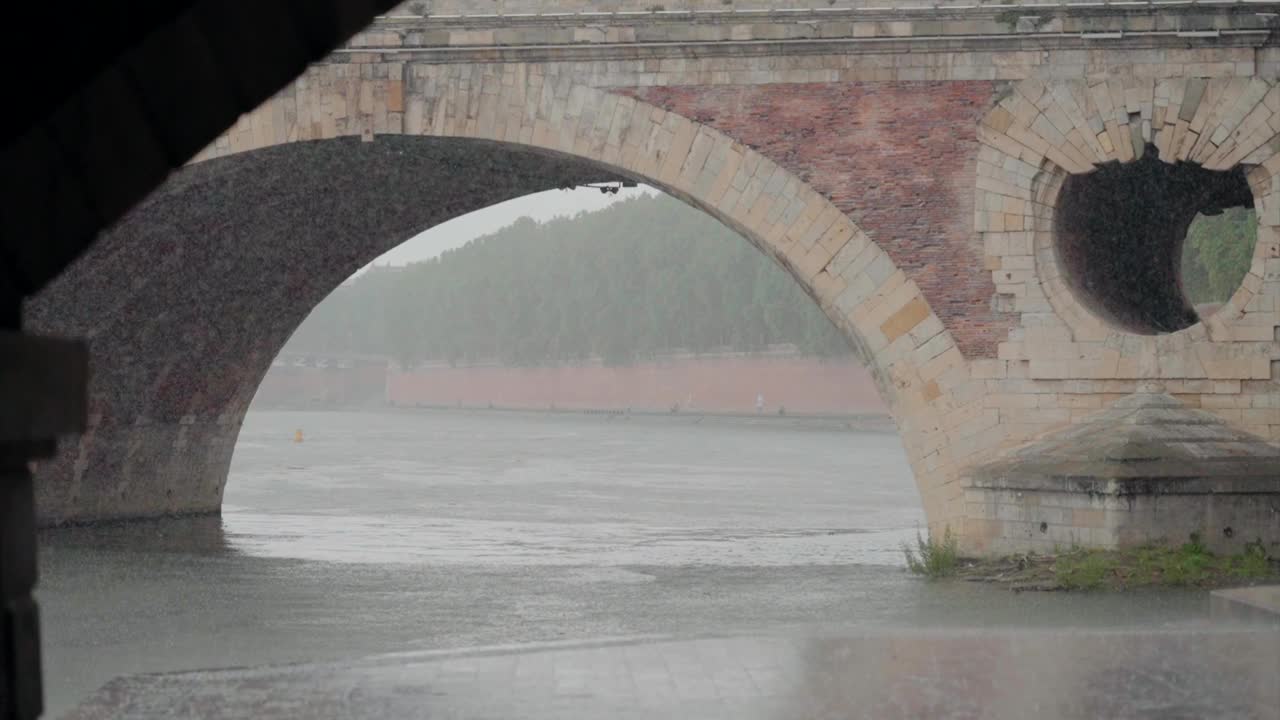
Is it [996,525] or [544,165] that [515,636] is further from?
[544,165]

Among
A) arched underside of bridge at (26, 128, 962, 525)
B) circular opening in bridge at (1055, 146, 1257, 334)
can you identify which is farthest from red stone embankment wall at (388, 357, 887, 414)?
circular opening in bridge at (1055, 146, 1257, 334)

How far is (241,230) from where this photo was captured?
1856 cm

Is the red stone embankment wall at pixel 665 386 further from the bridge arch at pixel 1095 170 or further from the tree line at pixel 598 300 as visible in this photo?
the bridge arch at pixel 1095 170

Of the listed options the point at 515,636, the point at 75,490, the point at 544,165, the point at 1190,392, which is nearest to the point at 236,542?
the point at 75,490

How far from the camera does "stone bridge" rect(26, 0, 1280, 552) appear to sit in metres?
13.3

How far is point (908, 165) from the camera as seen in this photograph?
45.4ft

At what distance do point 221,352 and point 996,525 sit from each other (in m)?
11.2

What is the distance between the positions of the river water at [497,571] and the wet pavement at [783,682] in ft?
4.21

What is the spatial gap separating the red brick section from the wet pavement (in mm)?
5146

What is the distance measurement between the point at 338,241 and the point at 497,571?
571 cm

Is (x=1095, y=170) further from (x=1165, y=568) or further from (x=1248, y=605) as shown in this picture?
(x=1248, y=605)

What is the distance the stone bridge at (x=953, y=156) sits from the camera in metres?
13.3

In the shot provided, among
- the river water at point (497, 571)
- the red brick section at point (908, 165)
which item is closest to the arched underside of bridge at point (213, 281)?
the river water at point (497, 571)

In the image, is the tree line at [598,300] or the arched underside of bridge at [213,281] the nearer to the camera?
the arched underside of bridge at [213,281]
